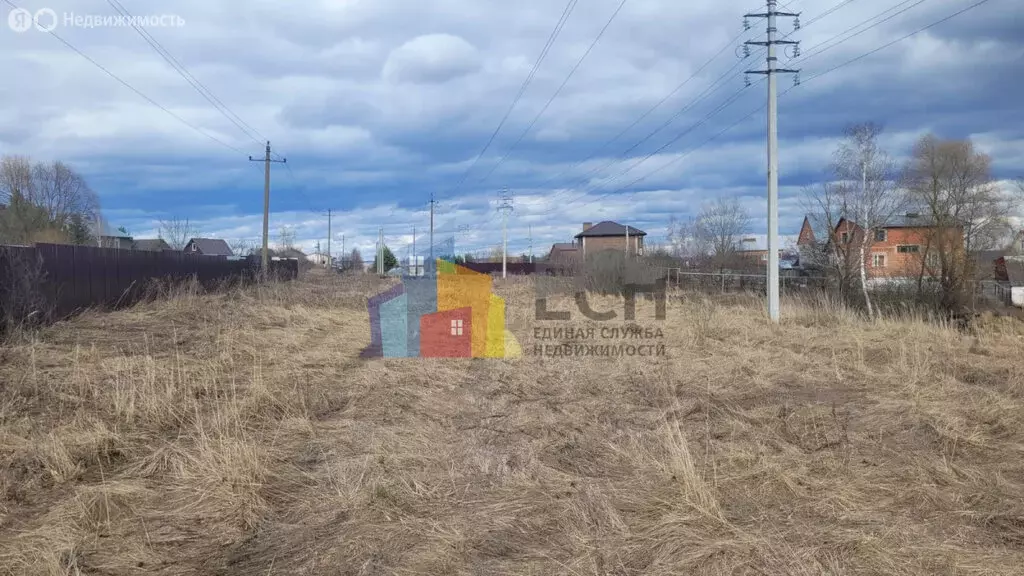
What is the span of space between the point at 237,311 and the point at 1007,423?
1627 centimetres

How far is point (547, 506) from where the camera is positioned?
14.8 ft

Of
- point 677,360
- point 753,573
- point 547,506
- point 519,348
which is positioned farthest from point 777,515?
point 519,348

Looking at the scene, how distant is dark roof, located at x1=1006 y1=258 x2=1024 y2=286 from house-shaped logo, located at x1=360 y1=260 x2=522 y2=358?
2249 centimetres

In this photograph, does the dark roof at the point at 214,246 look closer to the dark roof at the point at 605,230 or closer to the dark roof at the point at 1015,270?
the dark roof at the point at 605,230

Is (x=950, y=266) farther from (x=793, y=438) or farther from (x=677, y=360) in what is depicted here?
(x=793, y=438)

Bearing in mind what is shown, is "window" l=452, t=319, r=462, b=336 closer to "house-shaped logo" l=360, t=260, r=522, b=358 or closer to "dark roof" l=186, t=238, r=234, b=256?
"house-shaped logo" l=360, t=260, r=522, b=358

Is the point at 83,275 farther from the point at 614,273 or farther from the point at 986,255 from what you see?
the point at 986,255

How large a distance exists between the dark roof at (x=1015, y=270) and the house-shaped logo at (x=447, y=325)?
73.8 feet

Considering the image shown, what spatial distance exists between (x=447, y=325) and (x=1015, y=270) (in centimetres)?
2637

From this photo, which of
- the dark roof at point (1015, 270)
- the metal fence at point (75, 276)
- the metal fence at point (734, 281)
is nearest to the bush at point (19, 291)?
the metal fence at point (75, 276)

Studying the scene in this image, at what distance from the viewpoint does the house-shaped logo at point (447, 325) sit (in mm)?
12891

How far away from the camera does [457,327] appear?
15.4 metres

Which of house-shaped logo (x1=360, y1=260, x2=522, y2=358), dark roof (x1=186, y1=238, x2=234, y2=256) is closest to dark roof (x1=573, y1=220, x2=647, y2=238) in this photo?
dark roof (x1=186, y1=238, x2=234, y2=256)

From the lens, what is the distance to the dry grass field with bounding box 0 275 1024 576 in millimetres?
3742
